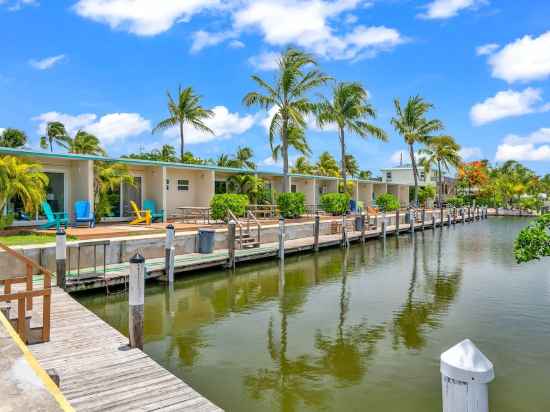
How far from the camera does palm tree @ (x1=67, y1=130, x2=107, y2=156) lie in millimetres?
37997

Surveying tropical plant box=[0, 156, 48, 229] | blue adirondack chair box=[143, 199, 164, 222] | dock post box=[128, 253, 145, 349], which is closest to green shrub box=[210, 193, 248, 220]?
blue adirondack chair box=[143, 199, 164, 222]

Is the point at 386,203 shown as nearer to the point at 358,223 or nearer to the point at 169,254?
the point at 358,223

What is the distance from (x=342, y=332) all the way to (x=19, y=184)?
1132 centimetres

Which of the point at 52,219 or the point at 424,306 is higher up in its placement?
the point at 52,219

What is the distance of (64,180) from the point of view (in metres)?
19.5

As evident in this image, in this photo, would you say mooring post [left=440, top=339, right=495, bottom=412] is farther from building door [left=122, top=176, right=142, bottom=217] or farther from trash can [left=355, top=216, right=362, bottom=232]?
trash can [left=355, top=216, right=362, bottom=232]

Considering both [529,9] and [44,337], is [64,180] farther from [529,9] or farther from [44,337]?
[529,9]

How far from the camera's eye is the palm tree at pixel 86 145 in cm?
3800

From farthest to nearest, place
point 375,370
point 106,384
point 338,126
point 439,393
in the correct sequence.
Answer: point 338,126 < point 375,370 < point 439,393 < point 106,384

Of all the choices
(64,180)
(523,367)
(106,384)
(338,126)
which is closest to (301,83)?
(338,126)

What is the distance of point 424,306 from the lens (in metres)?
11.5

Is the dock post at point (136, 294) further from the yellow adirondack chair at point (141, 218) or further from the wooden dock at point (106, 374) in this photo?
the yellow adirondack chair at point (141, 218)

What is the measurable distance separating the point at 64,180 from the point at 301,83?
14235 mm

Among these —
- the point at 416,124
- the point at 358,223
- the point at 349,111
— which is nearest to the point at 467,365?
the point at 358,223
